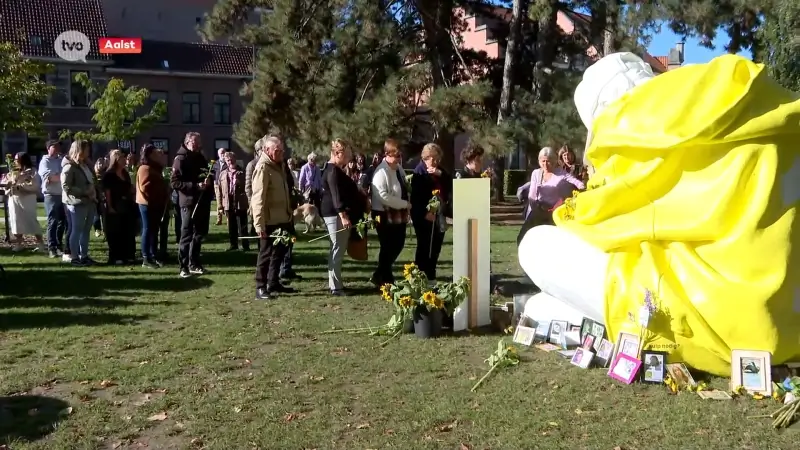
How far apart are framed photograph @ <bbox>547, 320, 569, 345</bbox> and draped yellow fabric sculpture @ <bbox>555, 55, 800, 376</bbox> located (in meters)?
1.04

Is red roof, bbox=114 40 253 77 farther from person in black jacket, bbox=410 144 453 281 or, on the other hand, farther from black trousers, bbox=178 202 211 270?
person in black jacket, bbox=410 144 453 281

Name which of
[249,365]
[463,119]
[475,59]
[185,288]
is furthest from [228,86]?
[249,365]

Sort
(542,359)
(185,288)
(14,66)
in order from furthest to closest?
1. (14,66)
2. (185,288)
3. (542,359)

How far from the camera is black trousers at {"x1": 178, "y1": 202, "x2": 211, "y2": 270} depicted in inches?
379

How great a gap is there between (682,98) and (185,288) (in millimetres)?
6676

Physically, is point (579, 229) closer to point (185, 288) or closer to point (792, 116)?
point (792, 116)

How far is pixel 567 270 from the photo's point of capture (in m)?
5.50

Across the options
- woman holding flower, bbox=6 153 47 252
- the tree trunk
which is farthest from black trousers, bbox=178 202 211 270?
the tree trunk

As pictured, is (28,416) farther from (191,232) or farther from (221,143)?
(221,143)

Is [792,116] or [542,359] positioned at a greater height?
[792,116]

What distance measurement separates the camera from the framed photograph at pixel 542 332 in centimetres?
623

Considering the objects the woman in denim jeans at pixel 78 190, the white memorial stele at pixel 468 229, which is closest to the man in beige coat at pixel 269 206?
the white memorial stele at pixel 468 229

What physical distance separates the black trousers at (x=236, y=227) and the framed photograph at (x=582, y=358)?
831 cm

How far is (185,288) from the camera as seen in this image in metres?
9.26
